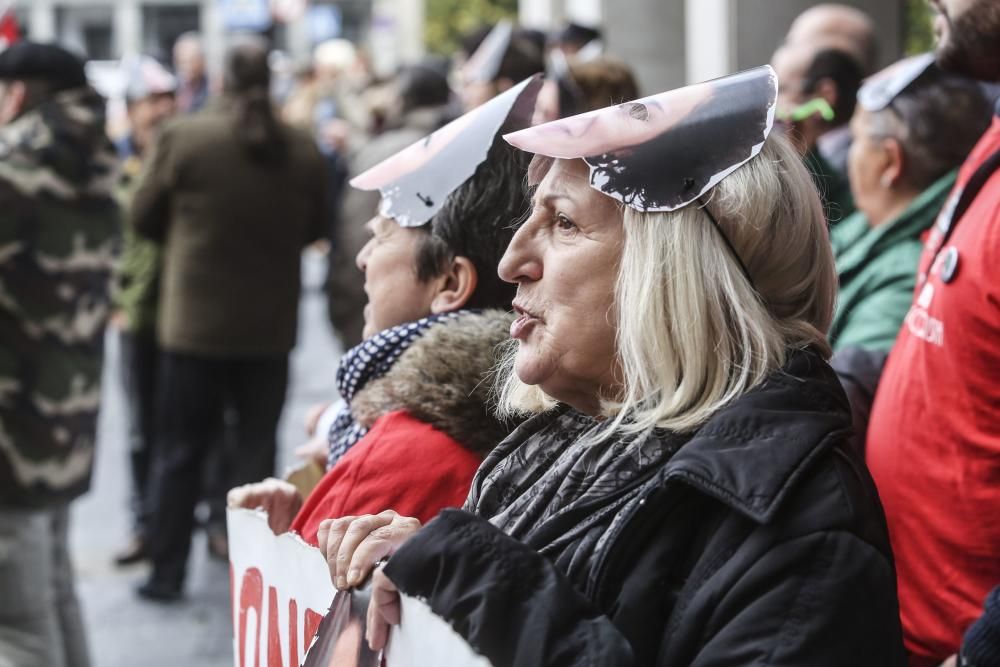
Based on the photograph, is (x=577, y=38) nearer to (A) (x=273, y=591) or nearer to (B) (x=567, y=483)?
(A) (x=273, y=591)

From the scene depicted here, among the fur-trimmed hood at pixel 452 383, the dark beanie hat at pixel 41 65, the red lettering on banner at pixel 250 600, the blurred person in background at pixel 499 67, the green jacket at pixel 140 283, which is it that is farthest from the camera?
the green jacket at pixel 140 283

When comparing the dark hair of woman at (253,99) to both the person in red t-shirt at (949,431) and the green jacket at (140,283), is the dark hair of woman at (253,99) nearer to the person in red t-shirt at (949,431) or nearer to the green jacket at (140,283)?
the green jacket at (140,283)

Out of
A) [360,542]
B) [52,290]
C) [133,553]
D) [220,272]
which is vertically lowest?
[133,553]

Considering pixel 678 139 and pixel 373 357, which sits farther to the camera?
pixel 373 357

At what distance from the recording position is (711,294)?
69.6 inches

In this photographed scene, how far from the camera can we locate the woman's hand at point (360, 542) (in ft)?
5.77

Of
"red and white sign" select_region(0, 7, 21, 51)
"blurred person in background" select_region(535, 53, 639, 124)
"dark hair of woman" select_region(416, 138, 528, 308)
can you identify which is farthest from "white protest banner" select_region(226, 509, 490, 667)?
"red and white sign" select_region(0, 7, 21, 51)

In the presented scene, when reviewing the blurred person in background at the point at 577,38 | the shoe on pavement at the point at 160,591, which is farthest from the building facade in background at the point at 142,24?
the shoe on pavement at the point at 160,591

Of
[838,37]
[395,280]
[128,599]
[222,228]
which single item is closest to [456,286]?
[395,280]

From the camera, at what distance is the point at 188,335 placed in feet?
18.7

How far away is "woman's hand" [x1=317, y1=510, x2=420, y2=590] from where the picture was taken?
1759 mm

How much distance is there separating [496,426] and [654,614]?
67 centimetres

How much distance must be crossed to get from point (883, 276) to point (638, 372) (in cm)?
159

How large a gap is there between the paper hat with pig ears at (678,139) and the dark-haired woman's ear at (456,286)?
2.12 feet
